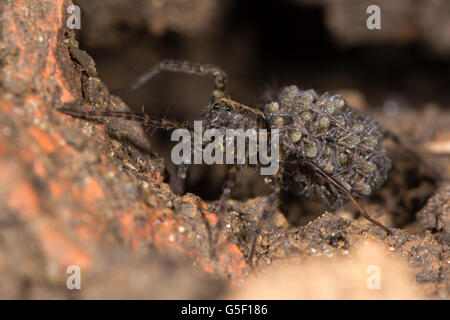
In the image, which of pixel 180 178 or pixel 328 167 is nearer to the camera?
pixel 180 178

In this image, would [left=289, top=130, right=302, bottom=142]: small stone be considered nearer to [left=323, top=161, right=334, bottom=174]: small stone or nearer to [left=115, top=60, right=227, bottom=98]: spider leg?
[left=323, top=161, right=334, bottom=174]: small stone

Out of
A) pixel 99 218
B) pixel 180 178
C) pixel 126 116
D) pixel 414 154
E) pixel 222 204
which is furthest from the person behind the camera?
pixel 414 154

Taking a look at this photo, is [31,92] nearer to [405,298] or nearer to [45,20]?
[45,20]

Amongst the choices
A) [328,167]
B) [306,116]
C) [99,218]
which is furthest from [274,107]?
[99,218]

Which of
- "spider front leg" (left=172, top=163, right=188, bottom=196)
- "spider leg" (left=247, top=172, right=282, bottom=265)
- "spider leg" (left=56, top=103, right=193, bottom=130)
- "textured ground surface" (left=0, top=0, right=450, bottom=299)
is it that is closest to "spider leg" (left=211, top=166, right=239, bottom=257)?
"textured ground surface" (left=0, top=0, right=450, bottom=299)

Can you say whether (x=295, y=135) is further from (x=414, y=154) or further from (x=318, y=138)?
(x=414, y=154)
